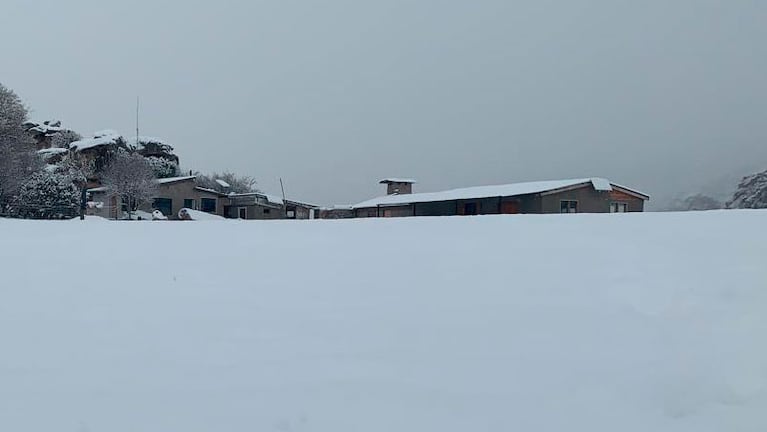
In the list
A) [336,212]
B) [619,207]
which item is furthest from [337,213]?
[619,207]

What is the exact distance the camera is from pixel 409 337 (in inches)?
130

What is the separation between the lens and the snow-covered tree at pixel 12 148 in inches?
719

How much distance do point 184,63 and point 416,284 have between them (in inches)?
981

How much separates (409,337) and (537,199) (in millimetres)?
19837

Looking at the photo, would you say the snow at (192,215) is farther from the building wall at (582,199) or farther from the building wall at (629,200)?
the building wall at (629,200)

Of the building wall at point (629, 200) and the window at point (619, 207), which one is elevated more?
the building wall at point (629, 200)

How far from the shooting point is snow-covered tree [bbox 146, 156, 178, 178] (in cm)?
3170

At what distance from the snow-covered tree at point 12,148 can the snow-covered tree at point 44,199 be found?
1.23 ft

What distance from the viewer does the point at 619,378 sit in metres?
2.75

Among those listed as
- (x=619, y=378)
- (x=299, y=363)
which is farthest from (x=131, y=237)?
(x=619, y=378)

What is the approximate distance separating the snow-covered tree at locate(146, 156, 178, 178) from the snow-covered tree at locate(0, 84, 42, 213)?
37.4ft

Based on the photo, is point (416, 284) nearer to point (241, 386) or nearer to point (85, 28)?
point (241, 386)

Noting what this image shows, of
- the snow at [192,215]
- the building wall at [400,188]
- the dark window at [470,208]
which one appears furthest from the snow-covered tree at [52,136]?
the dark window at [470,208]

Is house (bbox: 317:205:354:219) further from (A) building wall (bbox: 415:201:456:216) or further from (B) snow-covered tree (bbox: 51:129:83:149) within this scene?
(B) snow-covered tree (bbox: 51:129:83:149)
